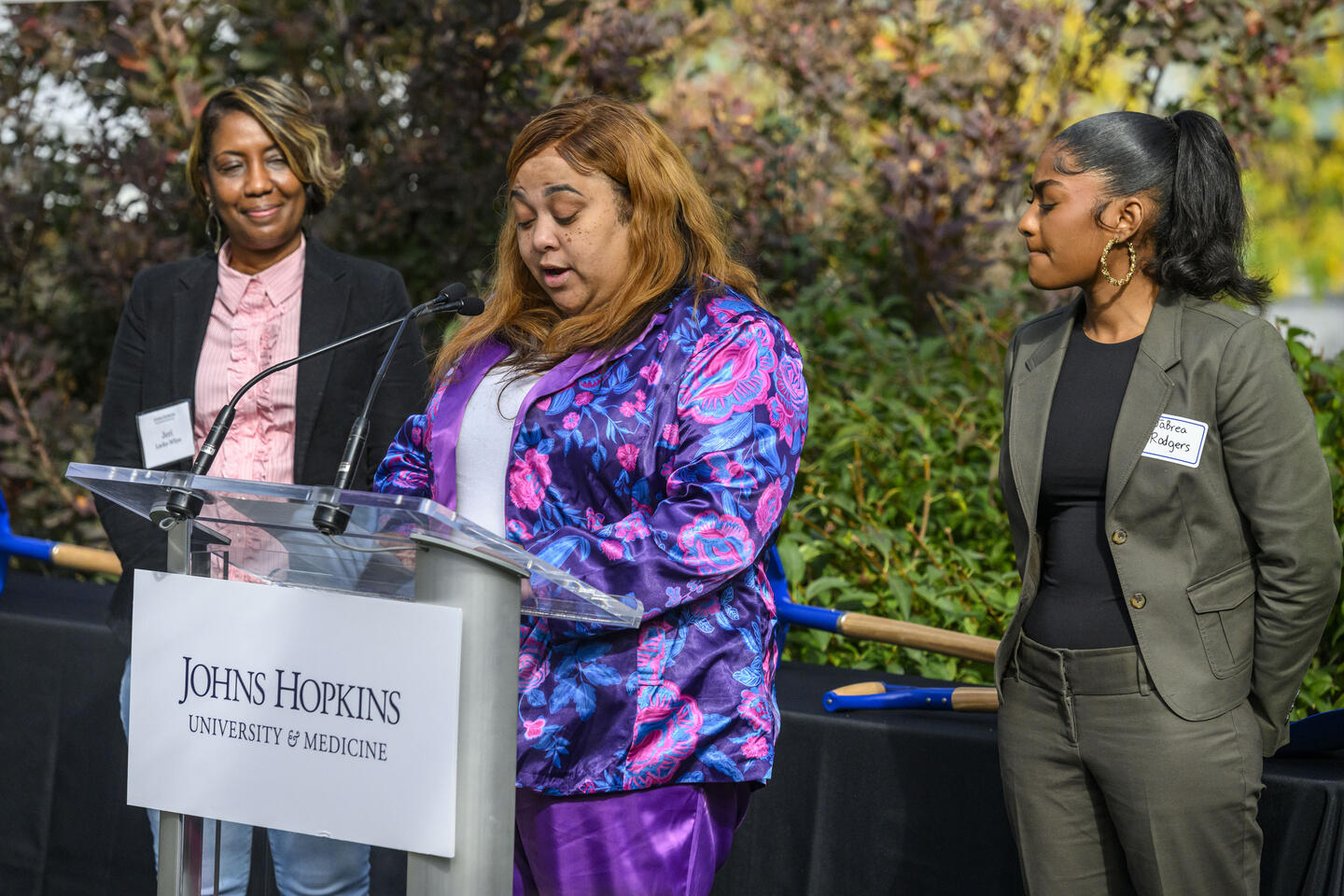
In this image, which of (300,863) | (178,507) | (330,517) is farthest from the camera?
(300,863)

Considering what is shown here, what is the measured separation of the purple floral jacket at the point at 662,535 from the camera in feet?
5.29

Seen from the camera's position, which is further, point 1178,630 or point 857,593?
point 857,593

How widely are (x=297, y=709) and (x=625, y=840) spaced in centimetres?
45

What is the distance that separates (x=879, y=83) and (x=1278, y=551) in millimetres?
4071

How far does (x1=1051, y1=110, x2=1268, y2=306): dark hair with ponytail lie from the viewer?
1.95 m

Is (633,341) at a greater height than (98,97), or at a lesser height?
lesser

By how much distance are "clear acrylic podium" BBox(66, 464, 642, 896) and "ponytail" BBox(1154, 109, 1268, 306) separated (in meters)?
0.99

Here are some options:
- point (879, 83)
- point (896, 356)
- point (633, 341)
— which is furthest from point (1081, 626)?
point (879, 83)

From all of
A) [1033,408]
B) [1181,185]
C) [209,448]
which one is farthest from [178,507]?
[1181,185]

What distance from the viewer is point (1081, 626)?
76.3 inches

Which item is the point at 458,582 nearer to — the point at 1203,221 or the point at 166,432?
the point at 1203,221

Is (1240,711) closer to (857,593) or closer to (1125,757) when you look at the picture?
(1125,757)

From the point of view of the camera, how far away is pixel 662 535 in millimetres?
1596

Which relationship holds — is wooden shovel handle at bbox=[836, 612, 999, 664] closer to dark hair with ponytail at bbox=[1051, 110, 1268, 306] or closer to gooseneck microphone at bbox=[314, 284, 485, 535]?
dark hair with ponytail at bbox=[1051, 110, 1268, 306]
